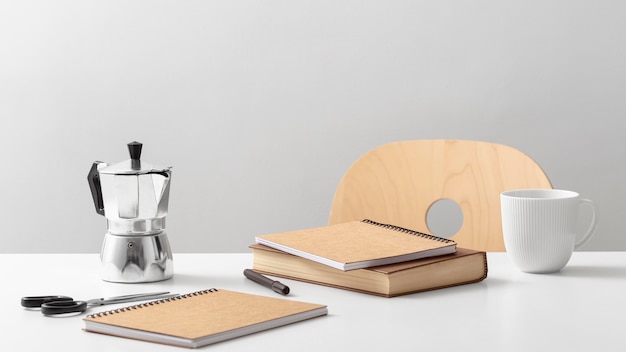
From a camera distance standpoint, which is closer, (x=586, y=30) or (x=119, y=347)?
(x=119, y=347)

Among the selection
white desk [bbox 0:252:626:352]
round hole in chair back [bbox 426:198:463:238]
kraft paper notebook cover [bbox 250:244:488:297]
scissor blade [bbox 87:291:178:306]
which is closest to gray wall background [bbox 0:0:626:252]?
round hole in chair back [bbox 426:198:463:238]

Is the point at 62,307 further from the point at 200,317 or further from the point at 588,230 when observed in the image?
the point at 588,230

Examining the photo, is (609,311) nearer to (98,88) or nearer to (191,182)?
(191,182)

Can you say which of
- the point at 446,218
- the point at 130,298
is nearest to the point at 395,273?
the point at 130,298

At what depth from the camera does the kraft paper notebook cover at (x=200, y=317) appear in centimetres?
86

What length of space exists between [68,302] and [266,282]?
25 cm

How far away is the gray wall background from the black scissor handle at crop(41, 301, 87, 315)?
1.48 meters

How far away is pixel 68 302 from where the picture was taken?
3.24 feet

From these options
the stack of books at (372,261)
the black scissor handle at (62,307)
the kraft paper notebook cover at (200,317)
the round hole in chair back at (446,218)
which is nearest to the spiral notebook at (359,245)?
Answer: the stack of books at (372,261)

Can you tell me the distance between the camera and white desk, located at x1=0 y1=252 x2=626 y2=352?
86 cm

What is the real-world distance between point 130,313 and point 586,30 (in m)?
1.76

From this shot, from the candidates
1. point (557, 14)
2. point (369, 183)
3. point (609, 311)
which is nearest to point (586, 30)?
point (557, 14)

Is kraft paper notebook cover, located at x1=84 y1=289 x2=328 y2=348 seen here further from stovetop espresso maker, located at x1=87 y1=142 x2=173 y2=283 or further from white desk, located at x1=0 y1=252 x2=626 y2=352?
stovetop espresso maker, located at x1=87 y1=142 x2=173 y2=283

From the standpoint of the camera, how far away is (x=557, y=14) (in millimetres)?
2344
